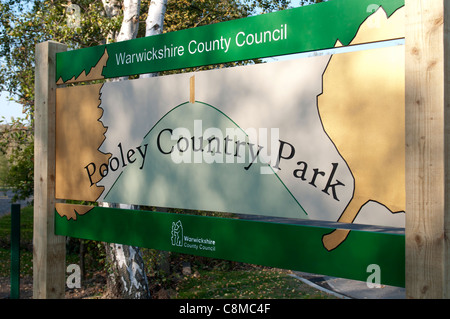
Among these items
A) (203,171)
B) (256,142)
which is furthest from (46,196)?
(256,142)

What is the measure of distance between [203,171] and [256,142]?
0.48 metres

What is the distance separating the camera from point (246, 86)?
10.9 feet

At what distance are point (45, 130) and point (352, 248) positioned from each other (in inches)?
118

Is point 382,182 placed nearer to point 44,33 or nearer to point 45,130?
point 45,130

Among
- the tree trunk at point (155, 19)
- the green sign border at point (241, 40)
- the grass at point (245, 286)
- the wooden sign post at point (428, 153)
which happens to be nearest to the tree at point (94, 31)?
the tree trunk at point (155, 19)

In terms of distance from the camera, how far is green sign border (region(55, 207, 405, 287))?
2728mm

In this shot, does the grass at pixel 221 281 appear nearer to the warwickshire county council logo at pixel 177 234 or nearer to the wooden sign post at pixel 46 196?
the wooden sign post at pixel 46 196

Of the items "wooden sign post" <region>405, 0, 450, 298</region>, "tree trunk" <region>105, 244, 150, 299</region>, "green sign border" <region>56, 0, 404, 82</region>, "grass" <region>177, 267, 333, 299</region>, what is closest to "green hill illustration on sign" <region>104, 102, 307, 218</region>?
"green sign border" <region>56, 0, 404, 82</region>

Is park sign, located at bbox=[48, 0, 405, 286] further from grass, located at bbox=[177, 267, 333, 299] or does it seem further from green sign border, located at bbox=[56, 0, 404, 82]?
grass, located at bbox=[177, 267, 333, 299]

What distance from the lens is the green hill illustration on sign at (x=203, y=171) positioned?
10.6ft

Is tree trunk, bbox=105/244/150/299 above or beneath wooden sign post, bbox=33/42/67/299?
beneath

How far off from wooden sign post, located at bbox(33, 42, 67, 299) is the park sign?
17cm

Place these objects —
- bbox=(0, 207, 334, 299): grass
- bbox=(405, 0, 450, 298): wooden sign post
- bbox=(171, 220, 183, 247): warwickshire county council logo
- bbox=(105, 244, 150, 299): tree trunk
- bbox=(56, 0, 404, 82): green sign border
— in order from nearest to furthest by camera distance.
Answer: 1. bbox=(405, 0, 450, 298): wooden sign post
2. bbox=(56, 0, 404, 82): green sign border
3. bbox=(171, 220, 183, 247): warwickshire county council logo
4. bbox=(105, 244, 150, 299): tree trunk
5. bbox=(0, 207, 334, 299): grass
